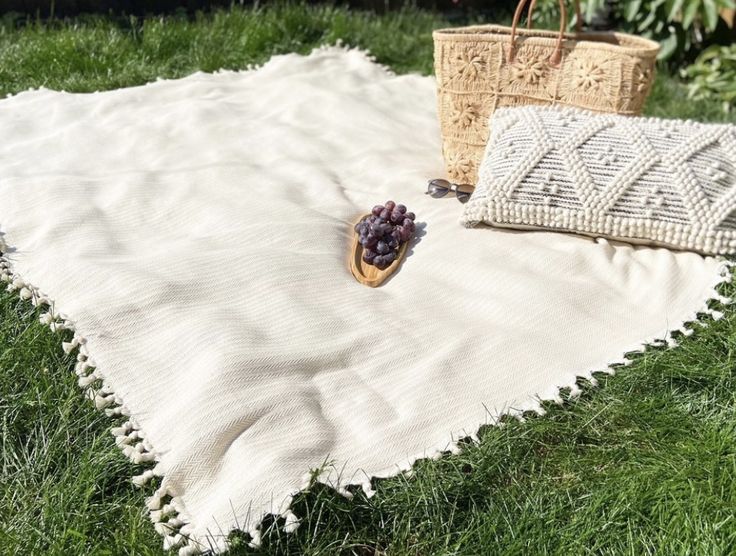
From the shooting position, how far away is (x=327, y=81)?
3254 millimetres

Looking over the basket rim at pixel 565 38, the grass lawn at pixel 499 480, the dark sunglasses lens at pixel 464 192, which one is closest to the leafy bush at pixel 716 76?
the basket rim at pixel 565 38

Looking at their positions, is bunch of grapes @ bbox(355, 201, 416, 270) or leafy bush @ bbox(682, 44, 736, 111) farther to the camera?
leafy bush @ bbox(682, 44, 736, 111)

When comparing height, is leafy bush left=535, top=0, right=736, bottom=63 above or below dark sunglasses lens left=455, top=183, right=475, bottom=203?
above

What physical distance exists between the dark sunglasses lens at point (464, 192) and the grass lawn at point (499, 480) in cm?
79

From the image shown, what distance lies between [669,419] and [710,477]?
0.55ft

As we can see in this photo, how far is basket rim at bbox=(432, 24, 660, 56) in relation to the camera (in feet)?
7.06

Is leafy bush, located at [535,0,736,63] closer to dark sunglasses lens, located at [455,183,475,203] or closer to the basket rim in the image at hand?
the basket rim

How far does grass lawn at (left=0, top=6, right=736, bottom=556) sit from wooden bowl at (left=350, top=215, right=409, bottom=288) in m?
0.56

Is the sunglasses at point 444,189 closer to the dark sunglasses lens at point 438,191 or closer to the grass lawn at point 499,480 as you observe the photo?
the dark sunglasses lens at point 438,191

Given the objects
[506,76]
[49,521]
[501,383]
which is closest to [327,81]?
[506,76]

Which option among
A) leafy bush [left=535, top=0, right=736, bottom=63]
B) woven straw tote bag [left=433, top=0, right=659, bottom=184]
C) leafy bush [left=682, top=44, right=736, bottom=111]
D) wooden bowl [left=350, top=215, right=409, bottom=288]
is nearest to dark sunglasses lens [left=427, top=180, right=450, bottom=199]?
woven straw tote bag [left=433, top=0, right=659, bottom=184]

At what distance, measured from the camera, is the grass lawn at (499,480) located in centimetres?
123

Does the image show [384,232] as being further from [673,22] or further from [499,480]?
[673,22]

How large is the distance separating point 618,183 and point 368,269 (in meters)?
0.67
